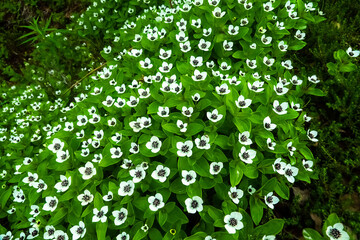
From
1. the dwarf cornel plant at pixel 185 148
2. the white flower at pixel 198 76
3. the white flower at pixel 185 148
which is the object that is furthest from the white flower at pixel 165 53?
the white flower at pixel 185 148

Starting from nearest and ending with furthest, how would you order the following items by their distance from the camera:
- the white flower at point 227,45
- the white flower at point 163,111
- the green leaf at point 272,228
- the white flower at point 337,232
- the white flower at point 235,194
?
the white flower at point 337,232 → the green leaf at point 272,228 → the white flower at point 235,194 → the white flower at point 163,111 → the white flower at point 227,45

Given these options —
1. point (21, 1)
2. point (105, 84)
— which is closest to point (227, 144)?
point (105, 84)

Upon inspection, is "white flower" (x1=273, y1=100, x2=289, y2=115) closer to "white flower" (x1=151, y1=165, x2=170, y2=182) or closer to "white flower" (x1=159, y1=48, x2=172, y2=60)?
"white flower" (x1=151, y1=165, x2=170, y2=182)

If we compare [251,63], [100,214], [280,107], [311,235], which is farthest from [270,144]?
[100,214]

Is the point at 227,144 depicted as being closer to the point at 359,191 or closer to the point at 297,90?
the point at 297,90

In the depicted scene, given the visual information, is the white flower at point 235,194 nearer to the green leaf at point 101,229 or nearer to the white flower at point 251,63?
the green leaf at point 101,229

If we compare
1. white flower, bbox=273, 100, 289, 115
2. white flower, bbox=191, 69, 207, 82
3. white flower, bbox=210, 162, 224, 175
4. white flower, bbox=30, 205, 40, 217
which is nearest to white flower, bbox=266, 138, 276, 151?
white flower, bbox=273, 100, 289, 115

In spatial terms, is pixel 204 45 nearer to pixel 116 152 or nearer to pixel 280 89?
pixel 280 89
